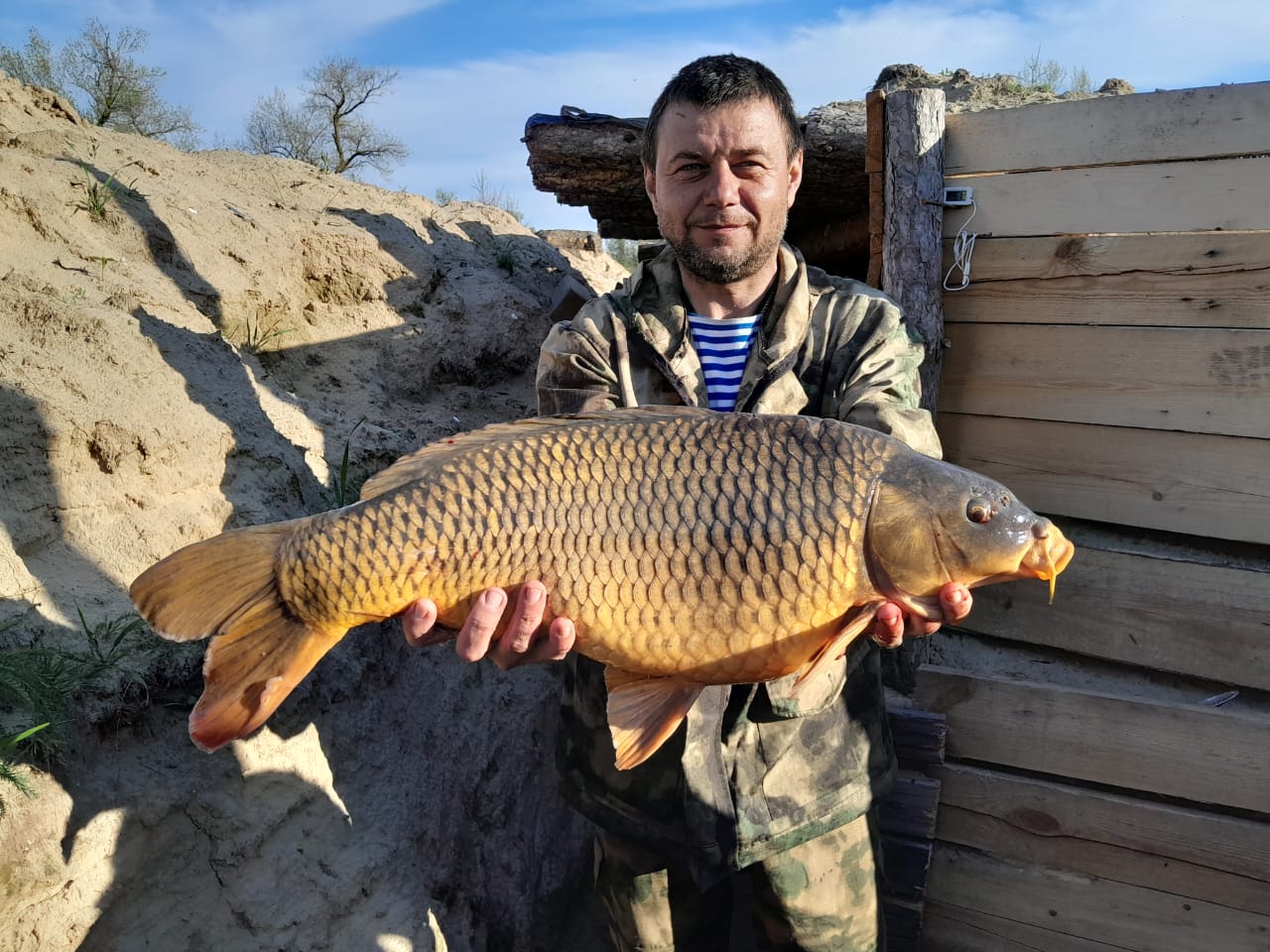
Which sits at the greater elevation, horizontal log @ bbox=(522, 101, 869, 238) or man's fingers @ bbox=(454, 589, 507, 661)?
horizontal log @ bbox=(522, 101, 869, 238)

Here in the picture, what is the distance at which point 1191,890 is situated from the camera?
259cm

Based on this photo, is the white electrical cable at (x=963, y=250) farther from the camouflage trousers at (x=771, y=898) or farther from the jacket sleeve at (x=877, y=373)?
the camouflage trousers at (x=771, y=898)

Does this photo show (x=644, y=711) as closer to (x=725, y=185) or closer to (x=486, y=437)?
(x=486, y=437)

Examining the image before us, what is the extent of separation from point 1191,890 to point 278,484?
9.94 ft

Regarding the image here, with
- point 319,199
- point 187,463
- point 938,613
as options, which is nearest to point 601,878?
point 938,613

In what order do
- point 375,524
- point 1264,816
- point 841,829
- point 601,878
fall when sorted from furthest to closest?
point 1264,816 < point 601,878 < point 841,829 < point 375,524

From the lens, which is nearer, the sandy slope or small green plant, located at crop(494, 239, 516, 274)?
the sandy slope

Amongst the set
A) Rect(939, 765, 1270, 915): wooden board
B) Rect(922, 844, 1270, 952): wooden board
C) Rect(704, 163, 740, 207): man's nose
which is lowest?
Rect(922, 844, 1270, 952): wooden board

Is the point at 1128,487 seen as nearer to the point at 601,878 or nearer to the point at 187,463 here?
the point at 601,878

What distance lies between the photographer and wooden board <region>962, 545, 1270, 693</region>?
101 inches

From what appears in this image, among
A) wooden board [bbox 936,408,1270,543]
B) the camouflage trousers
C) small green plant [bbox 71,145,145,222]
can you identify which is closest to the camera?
the camouflage trousers

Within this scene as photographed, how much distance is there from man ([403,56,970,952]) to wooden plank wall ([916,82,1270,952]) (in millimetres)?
871

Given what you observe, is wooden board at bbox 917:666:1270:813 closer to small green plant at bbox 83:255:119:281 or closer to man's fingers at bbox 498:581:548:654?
man's fingers at bbox 498:581:548:654

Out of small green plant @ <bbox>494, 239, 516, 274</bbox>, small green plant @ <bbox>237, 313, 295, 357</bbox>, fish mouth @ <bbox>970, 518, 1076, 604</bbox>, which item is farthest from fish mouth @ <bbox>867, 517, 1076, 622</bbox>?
small green plant @ <bbox>494, 239, 516, 274</bbox>
